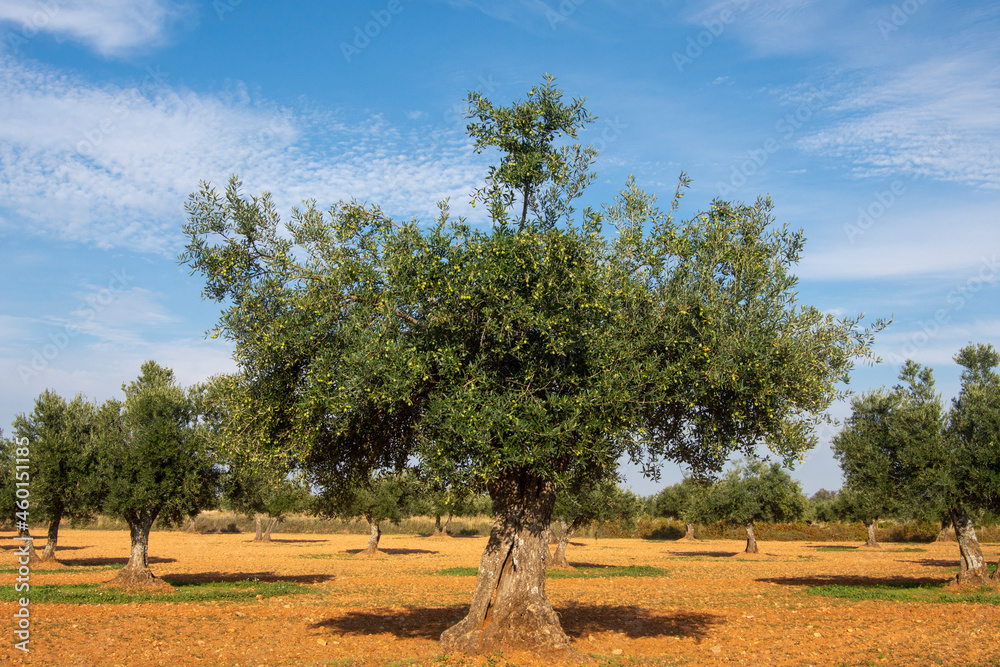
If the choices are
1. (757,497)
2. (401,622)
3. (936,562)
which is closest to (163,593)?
(401,622)

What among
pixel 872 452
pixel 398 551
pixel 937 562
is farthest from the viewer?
pixel 398 551

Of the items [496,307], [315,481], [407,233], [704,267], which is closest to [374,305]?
[407,233]

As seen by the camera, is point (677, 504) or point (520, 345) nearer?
point (520, 345)

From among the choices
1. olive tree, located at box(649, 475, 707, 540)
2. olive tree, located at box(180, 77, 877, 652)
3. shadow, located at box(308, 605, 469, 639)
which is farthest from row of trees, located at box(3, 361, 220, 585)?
olive tree, located at box(649, 475, 707, 540)

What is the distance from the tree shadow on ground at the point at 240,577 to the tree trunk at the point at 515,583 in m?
19.6

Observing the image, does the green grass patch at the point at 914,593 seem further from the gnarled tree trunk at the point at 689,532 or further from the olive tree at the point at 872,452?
the gnarled tree trunk at the point at 689,532

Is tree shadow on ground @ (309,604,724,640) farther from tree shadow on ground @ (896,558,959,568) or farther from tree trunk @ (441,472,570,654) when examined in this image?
tree shadow on ground @ (896,558,959,568)

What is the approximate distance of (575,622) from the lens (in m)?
19.6

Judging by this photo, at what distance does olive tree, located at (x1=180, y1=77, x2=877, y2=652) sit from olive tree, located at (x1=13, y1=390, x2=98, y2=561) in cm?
2256

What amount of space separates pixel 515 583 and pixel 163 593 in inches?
695

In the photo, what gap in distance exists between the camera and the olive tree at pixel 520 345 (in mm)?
11734

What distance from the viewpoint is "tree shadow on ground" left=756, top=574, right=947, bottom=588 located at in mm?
31464

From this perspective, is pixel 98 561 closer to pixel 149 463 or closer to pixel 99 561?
pixel 99 561

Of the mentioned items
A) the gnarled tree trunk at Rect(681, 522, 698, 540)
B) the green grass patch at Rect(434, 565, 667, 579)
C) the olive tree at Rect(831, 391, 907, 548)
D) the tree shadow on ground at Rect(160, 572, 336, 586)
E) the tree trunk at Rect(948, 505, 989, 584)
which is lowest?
the gnarled tree trunk at Rect(681, 522, 698, 540)
